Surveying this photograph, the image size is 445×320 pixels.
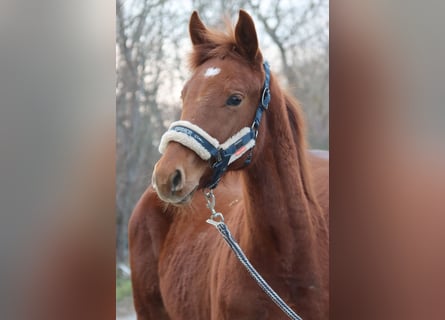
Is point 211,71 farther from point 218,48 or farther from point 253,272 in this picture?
point 253,272

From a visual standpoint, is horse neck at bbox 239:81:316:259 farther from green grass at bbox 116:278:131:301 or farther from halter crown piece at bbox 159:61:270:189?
green grass at bbox 116:278:131:301

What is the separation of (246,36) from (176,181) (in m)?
0.42

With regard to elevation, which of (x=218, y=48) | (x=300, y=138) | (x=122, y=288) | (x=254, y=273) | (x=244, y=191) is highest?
(x=218, y=48)

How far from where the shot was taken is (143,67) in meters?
1.54

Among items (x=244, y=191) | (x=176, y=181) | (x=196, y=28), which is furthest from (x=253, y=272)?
(x=196, y=28)

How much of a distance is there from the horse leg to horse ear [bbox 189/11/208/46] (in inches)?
20.9

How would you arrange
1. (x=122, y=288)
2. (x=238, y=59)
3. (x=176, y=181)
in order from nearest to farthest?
1. (x=176, y=181)
2. (x=238, y=59)
3. (x=122, y=288)

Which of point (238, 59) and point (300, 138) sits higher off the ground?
point (238, 59)

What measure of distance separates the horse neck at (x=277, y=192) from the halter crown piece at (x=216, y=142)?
4 centimetres

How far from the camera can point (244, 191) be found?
136 centimetres

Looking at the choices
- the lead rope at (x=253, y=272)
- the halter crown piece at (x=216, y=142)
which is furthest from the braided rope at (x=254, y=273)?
the halter crown piece at (x=216, y=142)

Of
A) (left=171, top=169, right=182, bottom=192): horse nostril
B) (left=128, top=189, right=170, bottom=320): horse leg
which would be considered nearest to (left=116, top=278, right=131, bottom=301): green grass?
(left=128, top=189, right=170, bottom=320): horse leg
